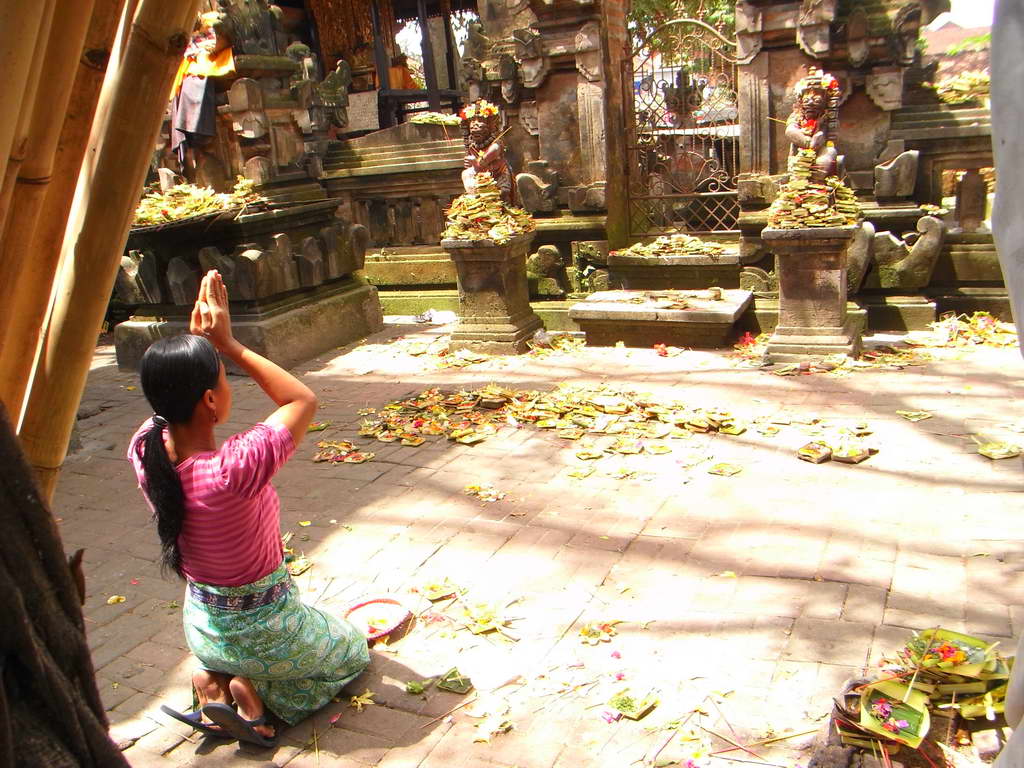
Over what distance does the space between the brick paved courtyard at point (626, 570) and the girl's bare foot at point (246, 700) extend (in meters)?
0.10

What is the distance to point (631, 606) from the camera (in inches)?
150

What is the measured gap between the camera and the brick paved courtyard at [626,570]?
309 centimetres

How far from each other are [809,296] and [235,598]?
229 inches

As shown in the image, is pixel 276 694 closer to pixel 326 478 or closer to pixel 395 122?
pixel 326 478

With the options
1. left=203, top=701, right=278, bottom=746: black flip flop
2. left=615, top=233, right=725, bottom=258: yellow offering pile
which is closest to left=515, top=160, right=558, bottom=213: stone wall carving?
left=615, top=233, right=725, bottom=258: yellow offering pile

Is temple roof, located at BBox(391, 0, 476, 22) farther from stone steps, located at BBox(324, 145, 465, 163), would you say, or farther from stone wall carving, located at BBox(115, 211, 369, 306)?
stone wall carving, located at BBox(115, 211, 369, 306)

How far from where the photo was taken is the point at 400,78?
1941 cm

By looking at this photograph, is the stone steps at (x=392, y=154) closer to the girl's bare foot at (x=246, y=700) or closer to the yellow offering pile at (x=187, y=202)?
the yellow offering pile at (x=187, y=202)

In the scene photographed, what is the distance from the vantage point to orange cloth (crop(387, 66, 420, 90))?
18.9m

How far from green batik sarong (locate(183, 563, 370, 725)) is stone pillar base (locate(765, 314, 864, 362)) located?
17.1ft

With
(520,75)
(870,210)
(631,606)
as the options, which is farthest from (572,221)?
(631,606)

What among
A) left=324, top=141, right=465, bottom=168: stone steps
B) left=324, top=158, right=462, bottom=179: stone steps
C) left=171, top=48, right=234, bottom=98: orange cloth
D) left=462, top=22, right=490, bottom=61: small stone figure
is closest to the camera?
left=171, top=48, right=234, bottom=98: orange cloth

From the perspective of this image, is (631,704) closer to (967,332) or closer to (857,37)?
(967,332)

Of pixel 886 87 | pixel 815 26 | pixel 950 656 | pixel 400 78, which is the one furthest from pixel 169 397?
pixel 400 78
